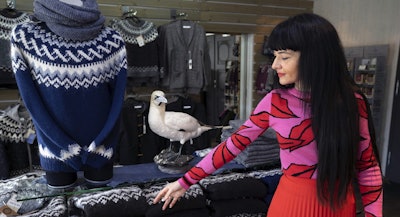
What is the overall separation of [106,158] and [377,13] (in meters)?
3.90

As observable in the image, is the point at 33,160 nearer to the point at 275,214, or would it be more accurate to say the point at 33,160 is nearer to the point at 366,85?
the point at 275,214

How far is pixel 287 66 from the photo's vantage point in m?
0.97

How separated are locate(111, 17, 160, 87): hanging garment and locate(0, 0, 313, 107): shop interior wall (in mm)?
231

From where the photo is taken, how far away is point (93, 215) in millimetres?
1190

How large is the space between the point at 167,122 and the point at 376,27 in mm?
3544

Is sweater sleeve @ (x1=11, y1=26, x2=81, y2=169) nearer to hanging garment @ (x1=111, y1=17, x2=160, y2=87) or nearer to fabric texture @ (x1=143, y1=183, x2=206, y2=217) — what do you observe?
fabric texture @ (x1=143, y1=183, x2=206, y2=217)

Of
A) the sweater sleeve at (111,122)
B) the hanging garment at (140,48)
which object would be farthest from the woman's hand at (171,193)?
the hanging garment at (140,48)

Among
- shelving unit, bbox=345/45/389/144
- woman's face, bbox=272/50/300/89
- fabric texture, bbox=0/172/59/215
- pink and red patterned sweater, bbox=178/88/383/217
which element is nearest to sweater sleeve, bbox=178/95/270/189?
pink and red patterned sweater, bbox=178/88/383/217

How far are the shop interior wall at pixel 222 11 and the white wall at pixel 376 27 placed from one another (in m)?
0.60

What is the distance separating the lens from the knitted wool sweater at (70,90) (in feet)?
3.75

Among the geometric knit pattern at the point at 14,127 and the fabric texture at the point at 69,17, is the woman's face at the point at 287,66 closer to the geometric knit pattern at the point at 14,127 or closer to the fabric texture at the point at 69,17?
the fabric texture at the point at 69,17

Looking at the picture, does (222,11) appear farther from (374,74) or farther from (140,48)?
(374,74)

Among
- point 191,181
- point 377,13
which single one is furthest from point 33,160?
point 377,13

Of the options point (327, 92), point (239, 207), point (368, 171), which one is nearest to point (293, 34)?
point (327, 92)
